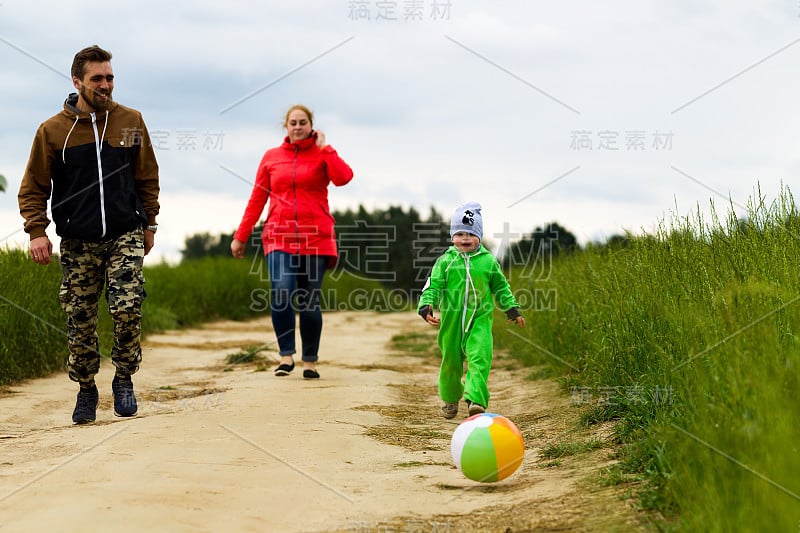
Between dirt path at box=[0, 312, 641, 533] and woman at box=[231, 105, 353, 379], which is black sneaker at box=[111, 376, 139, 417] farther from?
woman at box=[231, 105, 353, 379]

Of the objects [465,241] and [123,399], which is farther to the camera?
[465,241]

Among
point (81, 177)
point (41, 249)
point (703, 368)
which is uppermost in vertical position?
point (81, 177)

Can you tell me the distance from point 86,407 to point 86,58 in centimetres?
217

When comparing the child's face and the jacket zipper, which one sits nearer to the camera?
the jacket zipper

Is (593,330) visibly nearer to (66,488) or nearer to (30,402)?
(66,488)

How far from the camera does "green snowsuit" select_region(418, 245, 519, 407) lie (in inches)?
232

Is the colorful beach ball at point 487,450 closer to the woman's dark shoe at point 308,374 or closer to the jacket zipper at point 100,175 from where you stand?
the jacket zipper at point 100,175

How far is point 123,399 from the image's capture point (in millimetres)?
5637

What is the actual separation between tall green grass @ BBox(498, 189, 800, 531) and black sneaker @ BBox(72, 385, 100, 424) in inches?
121

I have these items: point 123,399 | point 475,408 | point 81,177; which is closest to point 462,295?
point 475,408

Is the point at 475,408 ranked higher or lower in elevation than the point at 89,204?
lower

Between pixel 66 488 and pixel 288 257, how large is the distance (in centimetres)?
411

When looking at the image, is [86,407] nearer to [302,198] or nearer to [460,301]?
[460,301]

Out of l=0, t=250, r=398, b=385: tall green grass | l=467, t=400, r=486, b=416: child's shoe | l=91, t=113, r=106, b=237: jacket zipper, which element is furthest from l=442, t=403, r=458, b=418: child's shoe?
l=0, t=250, r=398, b=385: tall green grass
